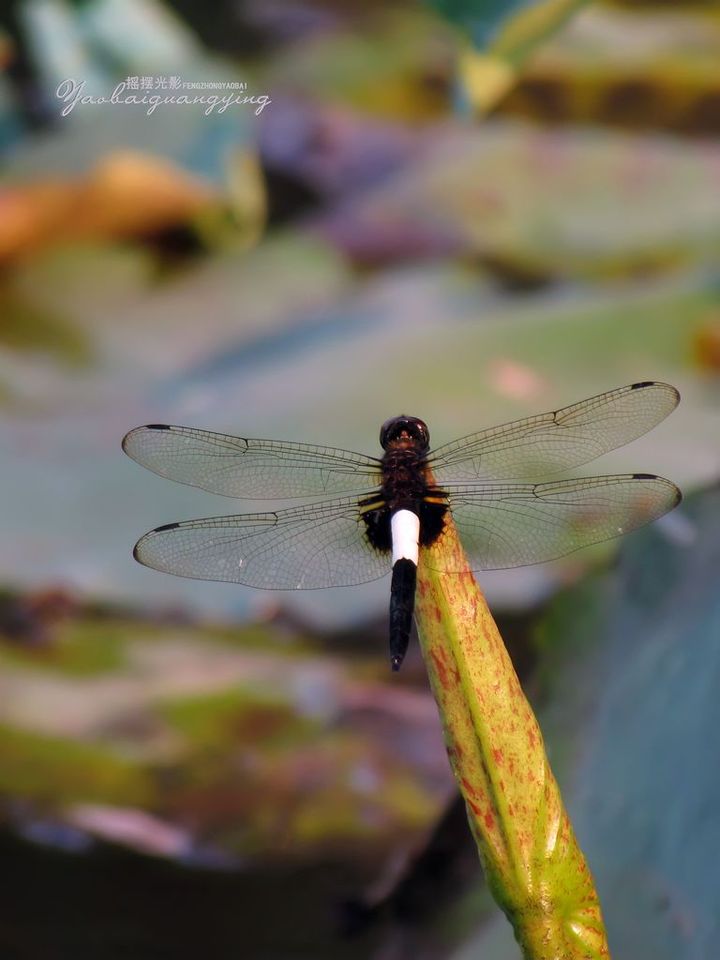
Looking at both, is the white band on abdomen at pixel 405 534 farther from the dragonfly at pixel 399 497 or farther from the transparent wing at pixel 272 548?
the transparent wing at pixel 272 548

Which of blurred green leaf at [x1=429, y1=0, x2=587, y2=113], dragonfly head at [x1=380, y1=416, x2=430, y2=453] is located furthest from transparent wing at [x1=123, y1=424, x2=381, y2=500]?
blurred green leaf at [x1=429, y1=0, x2=587, y2=113]

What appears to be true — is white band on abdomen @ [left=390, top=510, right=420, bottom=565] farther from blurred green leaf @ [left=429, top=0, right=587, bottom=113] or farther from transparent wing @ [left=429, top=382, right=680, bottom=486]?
blurred green leaf @ [left=429, top=0, right=587, bottom=113]

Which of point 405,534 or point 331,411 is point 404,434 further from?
point 331,411

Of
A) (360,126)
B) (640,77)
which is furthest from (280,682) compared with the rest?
(640,77)

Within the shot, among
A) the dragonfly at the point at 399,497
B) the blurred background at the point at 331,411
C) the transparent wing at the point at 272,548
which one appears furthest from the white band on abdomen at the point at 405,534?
the blurred background at the point at 331,411

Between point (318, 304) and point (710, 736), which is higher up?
point (318, 304)

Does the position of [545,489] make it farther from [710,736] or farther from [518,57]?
[518,57]
